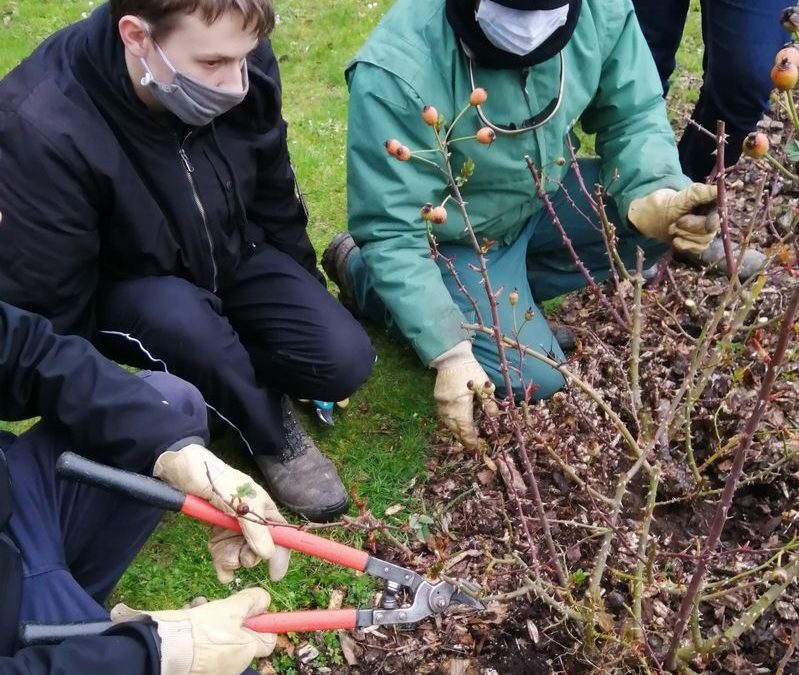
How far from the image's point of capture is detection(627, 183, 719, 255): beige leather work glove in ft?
7.76

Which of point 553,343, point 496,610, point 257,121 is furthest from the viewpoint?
point 553,343

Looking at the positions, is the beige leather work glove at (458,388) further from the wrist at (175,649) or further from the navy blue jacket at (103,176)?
the wrist at (175,649)

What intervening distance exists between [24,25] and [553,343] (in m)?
3.89

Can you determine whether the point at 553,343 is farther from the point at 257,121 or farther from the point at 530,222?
the point at 257,121

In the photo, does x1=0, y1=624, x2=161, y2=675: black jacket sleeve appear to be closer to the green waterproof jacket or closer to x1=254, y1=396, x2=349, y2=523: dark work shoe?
x1=254, y1=396, x2=349, y2=523: dark work shoe

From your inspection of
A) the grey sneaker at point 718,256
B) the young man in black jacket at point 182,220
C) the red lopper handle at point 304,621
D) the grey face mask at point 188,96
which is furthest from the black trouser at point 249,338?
the grey sneaker at point 718,256

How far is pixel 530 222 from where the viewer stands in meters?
2.93

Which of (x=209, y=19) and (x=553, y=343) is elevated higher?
(x=209, y=19)

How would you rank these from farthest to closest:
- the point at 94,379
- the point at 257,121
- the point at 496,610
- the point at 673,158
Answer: the point at 673,158, the point at 257,121, the point at 496,610, the point at 94,379

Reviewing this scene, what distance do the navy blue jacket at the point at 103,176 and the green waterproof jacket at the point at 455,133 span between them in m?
0.31

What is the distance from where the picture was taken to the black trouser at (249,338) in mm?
2279

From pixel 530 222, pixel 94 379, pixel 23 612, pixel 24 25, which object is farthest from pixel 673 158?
pixel 24 25

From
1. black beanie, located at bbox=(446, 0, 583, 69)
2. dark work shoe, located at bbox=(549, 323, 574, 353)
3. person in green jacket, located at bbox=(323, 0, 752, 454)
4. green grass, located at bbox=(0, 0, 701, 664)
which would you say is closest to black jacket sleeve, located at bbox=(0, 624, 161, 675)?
green grass, located at bbox=(0, 0, 701, 664)

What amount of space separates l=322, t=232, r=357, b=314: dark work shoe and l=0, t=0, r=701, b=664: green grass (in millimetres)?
175
